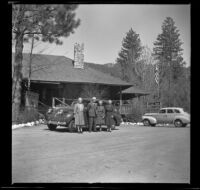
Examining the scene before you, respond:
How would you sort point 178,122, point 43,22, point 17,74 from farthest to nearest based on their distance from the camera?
point 17,74 → point 43,22 → point 178,122

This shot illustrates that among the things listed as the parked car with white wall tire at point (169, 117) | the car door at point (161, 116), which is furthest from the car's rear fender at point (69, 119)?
the car door at point (161, 116)

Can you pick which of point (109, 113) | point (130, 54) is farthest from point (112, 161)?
point (109, 113)

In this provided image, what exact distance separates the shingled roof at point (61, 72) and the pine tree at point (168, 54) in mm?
1742

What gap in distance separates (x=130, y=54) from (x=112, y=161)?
8.37 ft

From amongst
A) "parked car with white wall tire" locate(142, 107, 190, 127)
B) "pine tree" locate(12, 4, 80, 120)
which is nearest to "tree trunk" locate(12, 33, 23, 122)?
"pine tree" locate(12, 4, 80, 120)

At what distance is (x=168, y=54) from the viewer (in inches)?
298

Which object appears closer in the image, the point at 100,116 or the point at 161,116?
the point at 161,116

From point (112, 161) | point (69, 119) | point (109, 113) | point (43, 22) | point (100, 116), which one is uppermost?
point (43, 22)

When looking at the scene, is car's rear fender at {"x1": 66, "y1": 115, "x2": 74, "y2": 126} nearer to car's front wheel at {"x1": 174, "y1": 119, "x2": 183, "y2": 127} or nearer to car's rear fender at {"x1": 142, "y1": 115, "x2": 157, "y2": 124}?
car's rear fender at {"x1": 142, "y1": 115, "x2": 157, "y2": 124}

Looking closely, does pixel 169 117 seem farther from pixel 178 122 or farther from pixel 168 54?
pixel 168 54

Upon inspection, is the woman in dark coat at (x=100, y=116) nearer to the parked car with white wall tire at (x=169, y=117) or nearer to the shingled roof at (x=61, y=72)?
the shingled roof at (x=61, y=72)

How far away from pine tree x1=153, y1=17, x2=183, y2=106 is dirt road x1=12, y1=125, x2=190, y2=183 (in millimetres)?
1093
